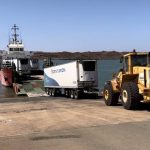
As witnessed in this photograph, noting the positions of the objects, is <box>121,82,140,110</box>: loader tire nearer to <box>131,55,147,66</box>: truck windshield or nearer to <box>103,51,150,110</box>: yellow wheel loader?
<box>103,51,150,110</box>: yellow wheel loader

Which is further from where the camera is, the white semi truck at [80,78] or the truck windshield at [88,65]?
the truck windshield at [88,65]

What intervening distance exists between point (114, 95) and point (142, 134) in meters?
11.2

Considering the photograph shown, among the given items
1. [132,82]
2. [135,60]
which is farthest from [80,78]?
[132,82]

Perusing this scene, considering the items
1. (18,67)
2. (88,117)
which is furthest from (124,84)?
(18,67)

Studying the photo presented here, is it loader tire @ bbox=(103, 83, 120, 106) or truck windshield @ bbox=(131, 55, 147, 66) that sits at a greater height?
truck windshield @ bbox=(131, 55, 147, 66)

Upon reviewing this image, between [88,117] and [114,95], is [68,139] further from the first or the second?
[114,95]

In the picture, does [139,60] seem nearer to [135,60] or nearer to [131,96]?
[135,60]

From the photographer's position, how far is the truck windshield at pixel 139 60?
22.9m

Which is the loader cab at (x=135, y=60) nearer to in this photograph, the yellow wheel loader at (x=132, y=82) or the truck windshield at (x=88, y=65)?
the yellow wheel loader at (x=132, y=82)

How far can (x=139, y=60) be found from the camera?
909 inches

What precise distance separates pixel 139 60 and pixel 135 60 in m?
0.21

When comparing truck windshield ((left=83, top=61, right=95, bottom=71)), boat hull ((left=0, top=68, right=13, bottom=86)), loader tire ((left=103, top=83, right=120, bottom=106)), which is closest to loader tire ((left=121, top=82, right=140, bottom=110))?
loader tire ((left=103, top=83, right=120, bottom=106))

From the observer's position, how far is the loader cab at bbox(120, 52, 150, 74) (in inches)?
898

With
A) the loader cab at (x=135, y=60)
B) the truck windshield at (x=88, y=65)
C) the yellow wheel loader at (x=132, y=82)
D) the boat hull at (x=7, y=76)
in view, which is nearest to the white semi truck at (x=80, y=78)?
the truck windshield at (x=88, y=65)
